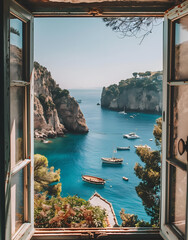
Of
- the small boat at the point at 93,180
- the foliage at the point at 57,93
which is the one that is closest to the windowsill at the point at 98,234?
the small boat at the point at 93,180

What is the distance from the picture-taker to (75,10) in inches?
42.1

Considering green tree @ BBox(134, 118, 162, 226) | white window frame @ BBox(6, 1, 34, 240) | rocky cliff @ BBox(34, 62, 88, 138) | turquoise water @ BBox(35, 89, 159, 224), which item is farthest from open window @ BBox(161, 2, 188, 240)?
rocky cliff @ BBox(34, 62, 88, 138)

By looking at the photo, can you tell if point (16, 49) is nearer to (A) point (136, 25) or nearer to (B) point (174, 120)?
(B) point (174, 120)

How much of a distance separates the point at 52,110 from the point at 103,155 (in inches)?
284

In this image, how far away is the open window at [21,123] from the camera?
0.91 m

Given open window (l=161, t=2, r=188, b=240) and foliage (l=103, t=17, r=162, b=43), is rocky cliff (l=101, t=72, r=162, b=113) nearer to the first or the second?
foliage (l=103, t=17, r=162, b=43)

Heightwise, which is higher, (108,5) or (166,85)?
(108,5)

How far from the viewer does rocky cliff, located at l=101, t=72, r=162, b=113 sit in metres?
33.2

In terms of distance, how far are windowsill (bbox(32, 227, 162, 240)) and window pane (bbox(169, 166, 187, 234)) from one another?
0.18m

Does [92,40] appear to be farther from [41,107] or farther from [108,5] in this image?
[108,5]

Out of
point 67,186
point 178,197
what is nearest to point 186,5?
point 178,197

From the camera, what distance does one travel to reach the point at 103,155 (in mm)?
24109

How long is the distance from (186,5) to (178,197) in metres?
0.79

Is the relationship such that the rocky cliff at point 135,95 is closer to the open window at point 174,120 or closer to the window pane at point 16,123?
the open window at point 174,120
